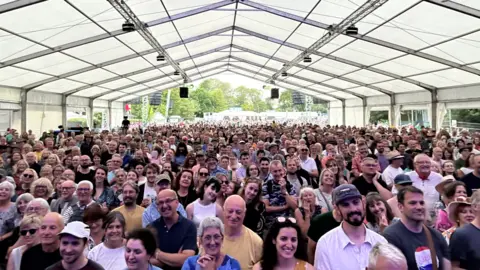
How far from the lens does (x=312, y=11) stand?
38.3 ft

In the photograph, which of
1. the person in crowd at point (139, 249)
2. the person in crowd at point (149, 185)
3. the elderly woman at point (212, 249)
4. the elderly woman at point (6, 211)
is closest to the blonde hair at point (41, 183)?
the elderly woman at point (6, 211)

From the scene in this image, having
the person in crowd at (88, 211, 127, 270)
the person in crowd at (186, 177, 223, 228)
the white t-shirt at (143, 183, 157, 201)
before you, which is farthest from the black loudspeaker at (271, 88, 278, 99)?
the person in crowd at (88, 211, 127, 270)

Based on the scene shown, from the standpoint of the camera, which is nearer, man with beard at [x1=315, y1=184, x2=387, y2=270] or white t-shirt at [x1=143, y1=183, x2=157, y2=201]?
man with beard at [x1=315, y1=184, x2=387, y2=270]

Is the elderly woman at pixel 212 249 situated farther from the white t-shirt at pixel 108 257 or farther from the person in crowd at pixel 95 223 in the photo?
the person in crowd at pixel 95 223

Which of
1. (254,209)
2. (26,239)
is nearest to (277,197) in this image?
(254,209)

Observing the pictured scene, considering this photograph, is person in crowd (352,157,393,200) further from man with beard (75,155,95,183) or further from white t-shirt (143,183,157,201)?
man with beard (75,155,95,183)

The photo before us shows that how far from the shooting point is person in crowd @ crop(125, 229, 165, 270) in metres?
2.48

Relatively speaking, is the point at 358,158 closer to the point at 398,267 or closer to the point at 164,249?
the point at 164,249

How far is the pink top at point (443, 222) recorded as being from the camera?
363cm

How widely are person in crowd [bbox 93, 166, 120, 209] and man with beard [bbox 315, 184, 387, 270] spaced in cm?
296

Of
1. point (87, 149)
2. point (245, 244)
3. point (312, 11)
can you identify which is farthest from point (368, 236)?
point (312, 11)

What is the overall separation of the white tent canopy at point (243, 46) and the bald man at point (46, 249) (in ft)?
23.2

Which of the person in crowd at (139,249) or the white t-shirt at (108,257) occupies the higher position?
the person in crowd at (139,249)

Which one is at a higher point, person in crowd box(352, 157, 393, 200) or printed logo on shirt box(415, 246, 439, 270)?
person in crowd box(352, 157, 393, 200)
